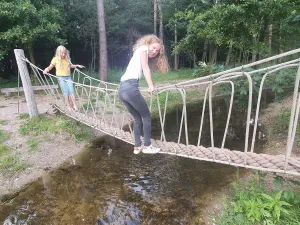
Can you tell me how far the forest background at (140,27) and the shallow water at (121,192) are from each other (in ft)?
8.15

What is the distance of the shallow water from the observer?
9.07 ft

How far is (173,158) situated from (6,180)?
238 cm

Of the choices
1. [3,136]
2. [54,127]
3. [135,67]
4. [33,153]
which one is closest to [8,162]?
[33,153]

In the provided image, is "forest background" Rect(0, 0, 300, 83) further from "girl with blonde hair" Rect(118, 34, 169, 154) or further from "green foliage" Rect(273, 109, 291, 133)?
"girl with blonde hair" Rect(118, 34, 169, 154)

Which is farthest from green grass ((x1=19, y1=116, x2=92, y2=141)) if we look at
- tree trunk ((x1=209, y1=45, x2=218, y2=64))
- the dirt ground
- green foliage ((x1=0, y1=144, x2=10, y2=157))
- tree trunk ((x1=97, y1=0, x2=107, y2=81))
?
tree trunk ((x1=209, y1=45, x2=218, y2=64))

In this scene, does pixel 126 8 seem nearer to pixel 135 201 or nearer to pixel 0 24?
pixel 0 24

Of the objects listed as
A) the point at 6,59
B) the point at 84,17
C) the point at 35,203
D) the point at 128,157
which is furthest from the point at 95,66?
the point at 35,203

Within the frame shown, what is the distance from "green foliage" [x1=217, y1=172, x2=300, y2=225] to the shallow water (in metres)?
0.32

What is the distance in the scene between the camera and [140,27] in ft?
45.6

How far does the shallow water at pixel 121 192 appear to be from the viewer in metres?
2.77

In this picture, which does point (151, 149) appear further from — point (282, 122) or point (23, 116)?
point (23, 116)

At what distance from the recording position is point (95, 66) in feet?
45.7

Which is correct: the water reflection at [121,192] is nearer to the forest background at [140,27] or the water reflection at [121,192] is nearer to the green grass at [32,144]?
the green grass at [32,144]

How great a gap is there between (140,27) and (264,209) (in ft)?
42.0
